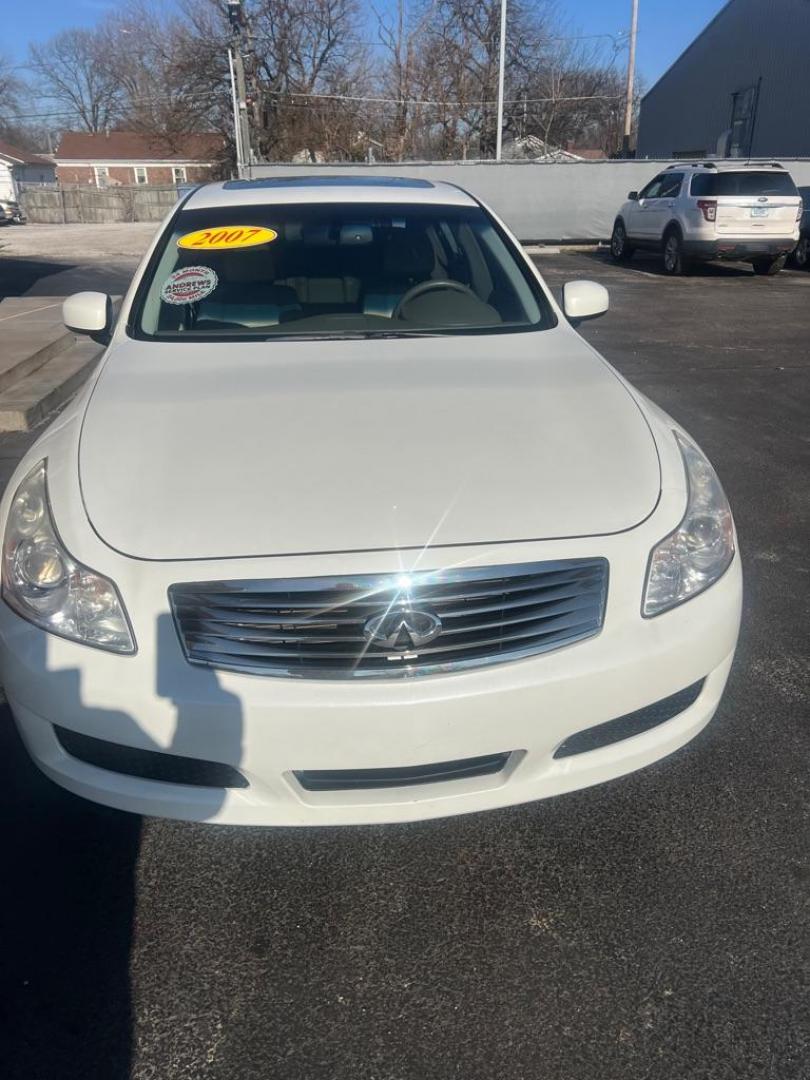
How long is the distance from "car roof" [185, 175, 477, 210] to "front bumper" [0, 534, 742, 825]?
2428mm

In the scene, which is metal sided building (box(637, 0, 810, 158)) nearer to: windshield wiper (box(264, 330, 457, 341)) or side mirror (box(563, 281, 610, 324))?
side mirror (box(563, 281, 610, 324))

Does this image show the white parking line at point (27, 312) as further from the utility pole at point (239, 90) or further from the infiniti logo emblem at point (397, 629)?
the utility pole at point (239, 90)

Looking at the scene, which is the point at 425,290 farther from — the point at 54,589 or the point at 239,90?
the point at 239,90

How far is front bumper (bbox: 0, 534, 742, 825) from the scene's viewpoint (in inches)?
74.5

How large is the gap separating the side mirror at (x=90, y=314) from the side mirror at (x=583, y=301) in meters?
1.93

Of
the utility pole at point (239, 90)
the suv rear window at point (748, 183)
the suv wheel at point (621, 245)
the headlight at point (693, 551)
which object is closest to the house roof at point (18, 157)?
the utility pole at point (239, 90)

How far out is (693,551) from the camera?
2.21 meters

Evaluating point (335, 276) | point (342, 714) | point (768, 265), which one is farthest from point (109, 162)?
point (342, 714)

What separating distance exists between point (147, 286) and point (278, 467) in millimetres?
1673

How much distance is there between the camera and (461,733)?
75.8 inches

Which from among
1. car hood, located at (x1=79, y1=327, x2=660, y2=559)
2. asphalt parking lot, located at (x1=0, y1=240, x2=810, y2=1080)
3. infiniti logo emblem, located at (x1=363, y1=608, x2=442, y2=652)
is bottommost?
asphalt parking lot, located at (x1=0, y1=240, x2=810, y2=1080)

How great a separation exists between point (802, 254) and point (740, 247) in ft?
8.78

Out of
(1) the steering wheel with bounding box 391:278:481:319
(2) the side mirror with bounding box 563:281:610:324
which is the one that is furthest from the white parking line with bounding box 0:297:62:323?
(2) the side mirror with bounding box 563:281:610:324

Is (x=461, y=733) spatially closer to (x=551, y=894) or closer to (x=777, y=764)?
(x=551, y=894)
